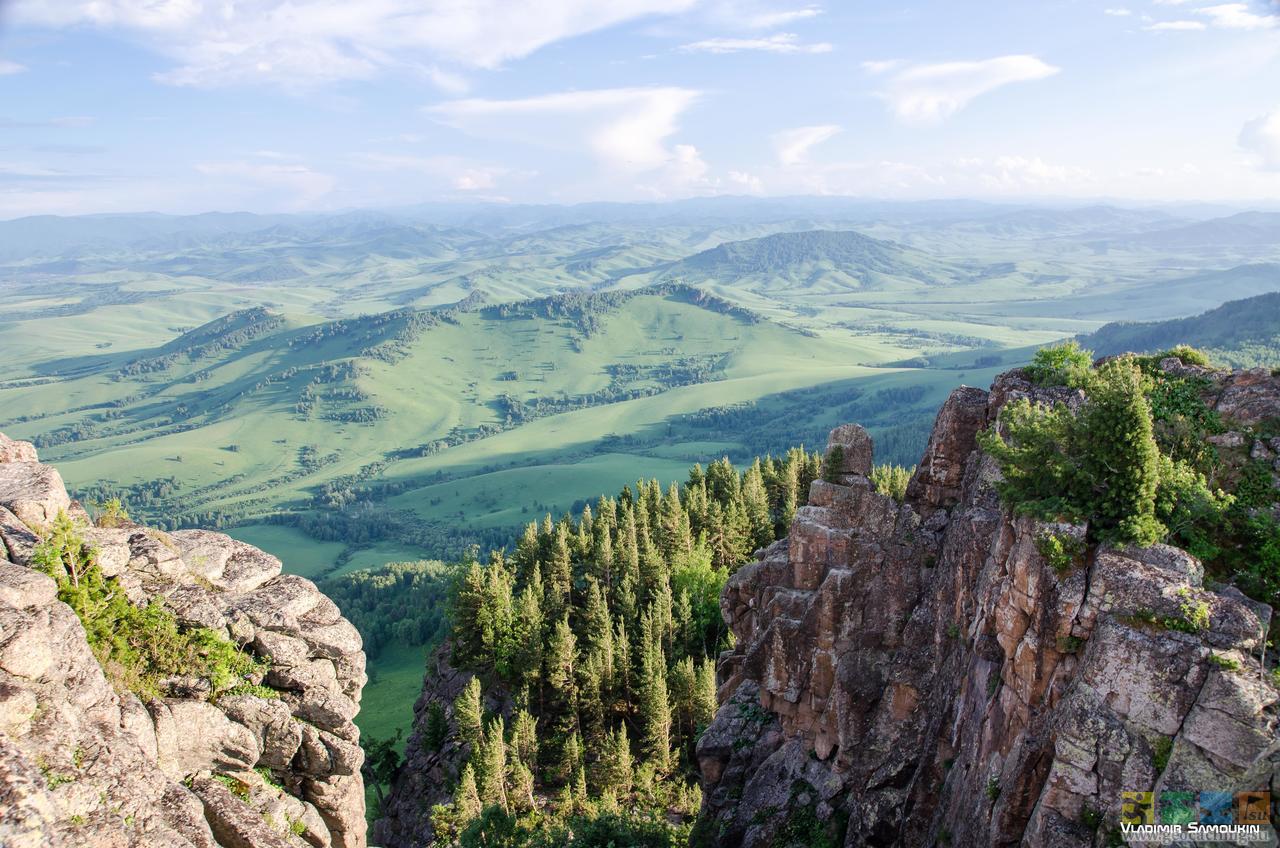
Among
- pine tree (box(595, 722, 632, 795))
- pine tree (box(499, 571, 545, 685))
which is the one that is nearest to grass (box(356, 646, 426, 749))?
pine tree (box(499, 571, 545, 685))

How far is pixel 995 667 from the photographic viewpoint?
2795 centimetres

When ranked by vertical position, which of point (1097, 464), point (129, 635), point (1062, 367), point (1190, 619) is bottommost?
point (129, 635)

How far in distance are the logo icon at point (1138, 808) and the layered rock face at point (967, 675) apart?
0.92ft

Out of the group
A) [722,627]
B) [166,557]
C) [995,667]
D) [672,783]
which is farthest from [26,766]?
[722,627]

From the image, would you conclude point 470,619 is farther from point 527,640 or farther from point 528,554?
point 528,554

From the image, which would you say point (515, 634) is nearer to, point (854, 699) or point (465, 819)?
point (465, 819)

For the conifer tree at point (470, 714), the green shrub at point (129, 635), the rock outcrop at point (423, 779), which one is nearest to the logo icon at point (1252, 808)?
the green shrub at point (129, 635)

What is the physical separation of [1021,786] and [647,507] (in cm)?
6798

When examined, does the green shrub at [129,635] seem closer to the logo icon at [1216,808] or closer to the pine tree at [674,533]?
the logo icon at [1216,808]

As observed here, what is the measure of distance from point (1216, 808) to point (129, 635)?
33.6 meters

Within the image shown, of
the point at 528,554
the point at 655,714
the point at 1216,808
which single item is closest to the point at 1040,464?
the point at 1216,808

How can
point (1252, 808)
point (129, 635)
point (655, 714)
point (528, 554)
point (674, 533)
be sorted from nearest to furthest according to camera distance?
point (1252, 808) < point (129, 635) < point (655, 714) < point (674, 533) < point (528, 554)

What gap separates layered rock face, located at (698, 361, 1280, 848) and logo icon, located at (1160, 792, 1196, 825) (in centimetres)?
30

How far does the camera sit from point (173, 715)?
25047 mm
